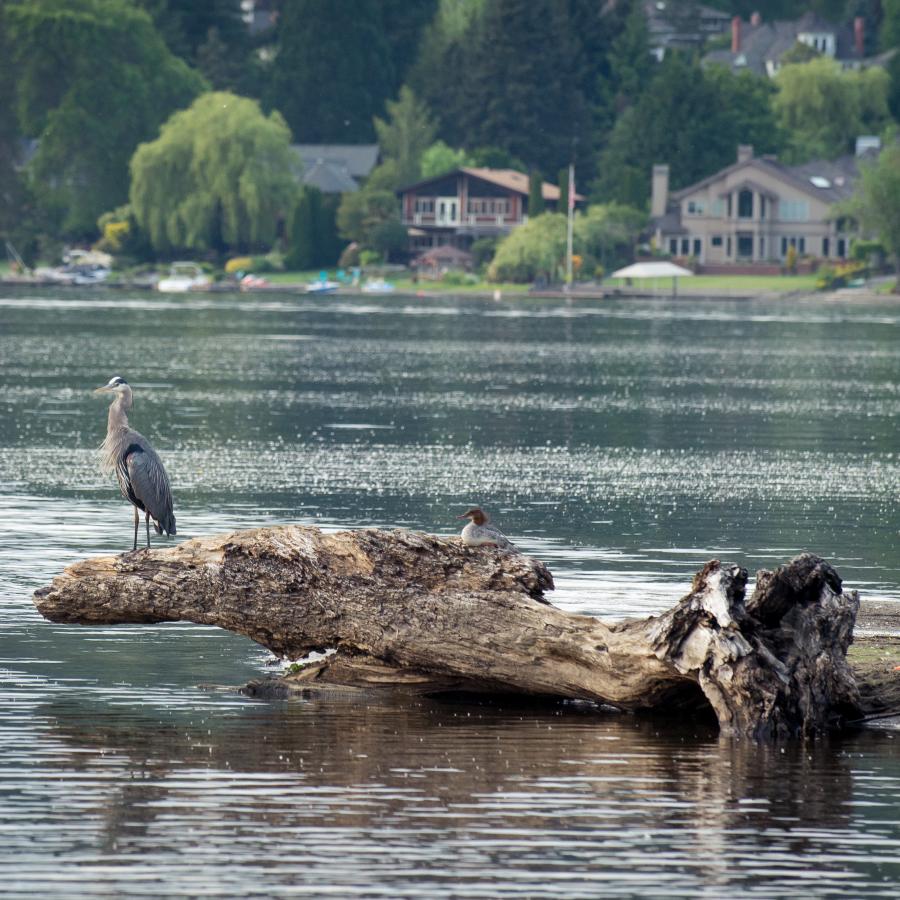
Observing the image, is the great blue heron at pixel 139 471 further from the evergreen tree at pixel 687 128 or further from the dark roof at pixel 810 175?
the evergreen tree at pixel 687 128

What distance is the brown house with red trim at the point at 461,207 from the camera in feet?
577

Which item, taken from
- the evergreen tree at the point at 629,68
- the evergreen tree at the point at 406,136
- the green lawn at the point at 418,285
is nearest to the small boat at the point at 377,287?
the green lawn at the point at 418,285

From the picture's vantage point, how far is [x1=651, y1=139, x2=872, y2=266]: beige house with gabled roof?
16450cm

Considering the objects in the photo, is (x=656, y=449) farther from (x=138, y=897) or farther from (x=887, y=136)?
A: (x=887, y=136)

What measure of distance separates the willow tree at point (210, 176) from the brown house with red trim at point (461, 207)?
1498 cm

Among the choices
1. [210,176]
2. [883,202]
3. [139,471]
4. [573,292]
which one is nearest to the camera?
[139,471]

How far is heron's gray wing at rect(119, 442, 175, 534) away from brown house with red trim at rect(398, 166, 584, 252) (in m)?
153

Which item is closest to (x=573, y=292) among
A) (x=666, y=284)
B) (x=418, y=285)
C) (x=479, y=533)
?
(x=666, y=284)

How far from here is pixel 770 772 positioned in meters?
17.5

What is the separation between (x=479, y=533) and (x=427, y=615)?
130cm

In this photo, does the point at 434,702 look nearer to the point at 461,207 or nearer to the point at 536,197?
the point at 536,197

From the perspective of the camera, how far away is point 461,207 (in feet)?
578

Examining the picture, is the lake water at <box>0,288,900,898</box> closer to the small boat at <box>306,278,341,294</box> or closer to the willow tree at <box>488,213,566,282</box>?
the willow tree at <box>488,213,566,282</box>

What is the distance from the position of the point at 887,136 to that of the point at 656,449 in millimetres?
129811
